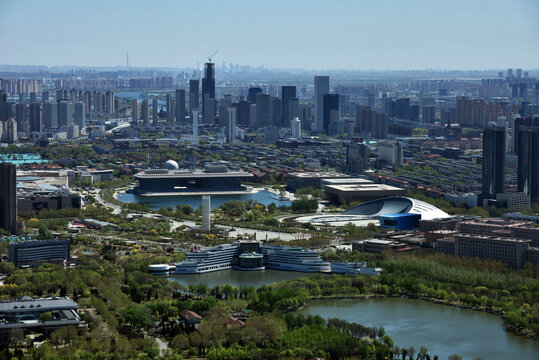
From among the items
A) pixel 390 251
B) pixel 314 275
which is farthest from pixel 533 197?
pixel 314 275

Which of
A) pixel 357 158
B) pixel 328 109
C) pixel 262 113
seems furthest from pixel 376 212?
pixel 262 113

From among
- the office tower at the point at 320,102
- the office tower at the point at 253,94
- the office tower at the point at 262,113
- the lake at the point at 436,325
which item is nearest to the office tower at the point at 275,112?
the office tower at the point at 262,113

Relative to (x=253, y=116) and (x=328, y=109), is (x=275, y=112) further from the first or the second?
(x=328, y=109)

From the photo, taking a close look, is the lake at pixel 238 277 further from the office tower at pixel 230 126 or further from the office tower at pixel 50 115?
the office tower at pixel 50 115

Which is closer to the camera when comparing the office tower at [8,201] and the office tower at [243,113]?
the office tower at [8,201]

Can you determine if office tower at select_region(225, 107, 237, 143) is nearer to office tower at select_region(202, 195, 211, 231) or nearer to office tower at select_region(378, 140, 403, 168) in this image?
office tower at select_region(378, 140, 403, 168)

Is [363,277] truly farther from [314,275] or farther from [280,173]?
[280,173]
